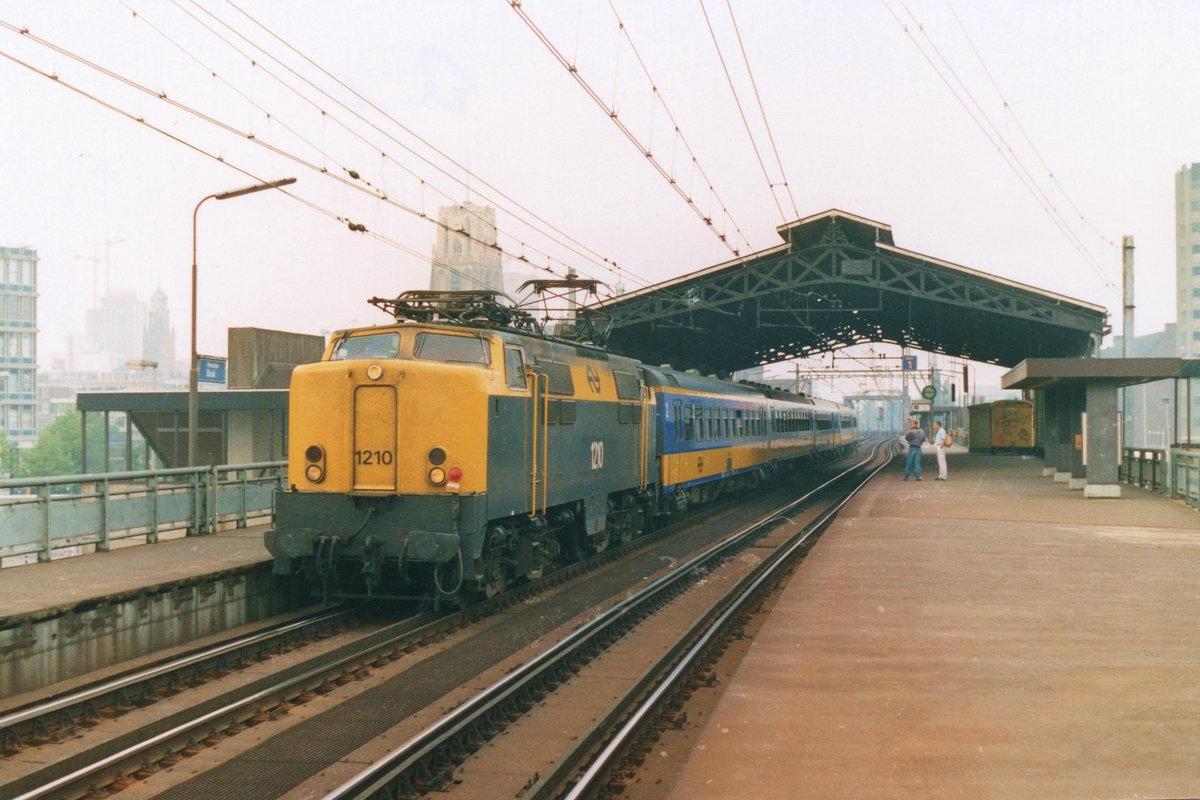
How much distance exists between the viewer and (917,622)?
10.9 meters

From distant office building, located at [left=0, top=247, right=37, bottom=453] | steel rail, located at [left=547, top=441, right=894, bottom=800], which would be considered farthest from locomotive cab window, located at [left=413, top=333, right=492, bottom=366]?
distant office building, located at [left=0, top=247, right=37, bottom=453]

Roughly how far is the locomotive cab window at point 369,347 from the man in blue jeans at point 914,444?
22.5 metres

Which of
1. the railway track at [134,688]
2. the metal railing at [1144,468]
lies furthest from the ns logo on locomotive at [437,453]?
the metal railing at [1144,468]

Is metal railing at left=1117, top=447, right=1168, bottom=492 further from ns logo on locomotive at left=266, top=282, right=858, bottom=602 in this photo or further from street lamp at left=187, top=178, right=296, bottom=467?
street lamp at left=187, top=178, right=296, bottom=467

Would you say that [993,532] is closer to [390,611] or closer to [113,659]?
[390,611]

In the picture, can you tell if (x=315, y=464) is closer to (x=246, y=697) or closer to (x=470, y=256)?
(x=246, y=697)

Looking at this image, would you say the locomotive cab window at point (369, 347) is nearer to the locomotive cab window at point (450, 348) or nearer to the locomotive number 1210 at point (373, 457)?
the locomotive cab window at point (450, 348)

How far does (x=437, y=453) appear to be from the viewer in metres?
11.4

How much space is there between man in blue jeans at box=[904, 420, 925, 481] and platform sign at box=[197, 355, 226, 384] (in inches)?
757

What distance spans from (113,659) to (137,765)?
3.06 meters

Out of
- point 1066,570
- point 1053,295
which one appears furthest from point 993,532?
point 1053,295

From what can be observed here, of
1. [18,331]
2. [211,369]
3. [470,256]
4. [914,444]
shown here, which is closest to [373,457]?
[211,369]

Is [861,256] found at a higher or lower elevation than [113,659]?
higher

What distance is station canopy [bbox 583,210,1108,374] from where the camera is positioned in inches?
1367
